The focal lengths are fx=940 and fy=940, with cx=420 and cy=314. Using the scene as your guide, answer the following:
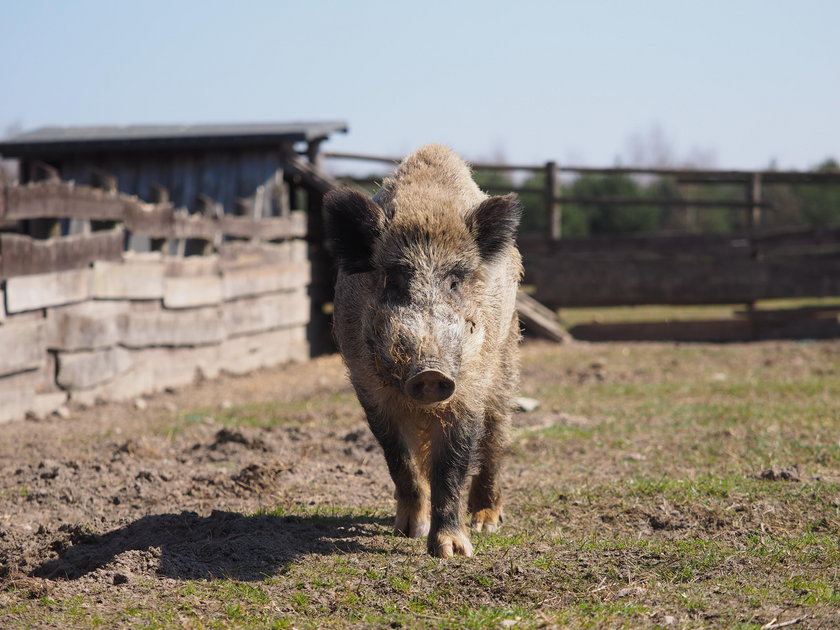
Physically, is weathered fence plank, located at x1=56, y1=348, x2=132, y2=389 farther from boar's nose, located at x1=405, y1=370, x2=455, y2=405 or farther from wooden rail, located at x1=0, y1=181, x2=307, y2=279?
boar's nose, located at x1=405, y1=370, x2=455, y2=405

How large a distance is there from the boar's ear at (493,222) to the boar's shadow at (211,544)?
1.67 m

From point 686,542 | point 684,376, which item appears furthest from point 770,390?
point 686,542

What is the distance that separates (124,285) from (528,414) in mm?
4470

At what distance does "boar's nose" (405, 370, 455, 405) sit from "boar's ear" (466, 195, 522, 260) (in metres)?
1.01

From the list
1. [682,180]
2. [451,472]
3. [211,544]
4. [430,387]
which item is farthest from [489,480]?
[682,180]

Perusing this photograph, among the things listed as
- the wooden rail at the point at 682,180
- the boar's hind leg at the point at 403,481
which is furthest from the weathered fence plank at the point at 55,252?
the wooden rail at the point at 682,180

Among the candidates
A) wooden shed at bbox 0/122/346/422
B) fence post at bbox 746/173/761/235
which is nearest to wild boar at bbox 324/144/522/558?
wooden shed at bbox 0/122/346/422

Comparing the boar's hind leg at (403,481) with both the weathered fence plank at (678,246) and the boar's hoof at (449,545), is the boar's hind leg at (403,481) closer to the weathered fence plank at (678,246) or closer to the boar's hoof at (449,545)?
the boar's hoof at (449,545)

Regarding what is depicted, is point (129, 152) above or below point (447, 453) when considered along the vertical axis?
above

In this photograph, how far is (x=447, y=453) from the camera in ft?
15.7

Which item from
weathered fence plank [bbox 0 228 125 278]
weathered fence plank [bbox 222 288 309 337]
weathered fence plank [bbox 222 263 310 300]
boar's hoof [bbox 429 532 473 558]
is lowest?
weathered fence plank [bbox 222 288 309 337]

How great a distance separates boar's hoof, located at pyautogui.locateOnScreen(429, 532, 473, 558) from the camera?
4570mm

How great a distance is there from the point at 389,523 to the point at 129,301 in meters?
5.66

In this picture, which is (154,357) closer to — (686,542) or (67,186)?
(67,186)
